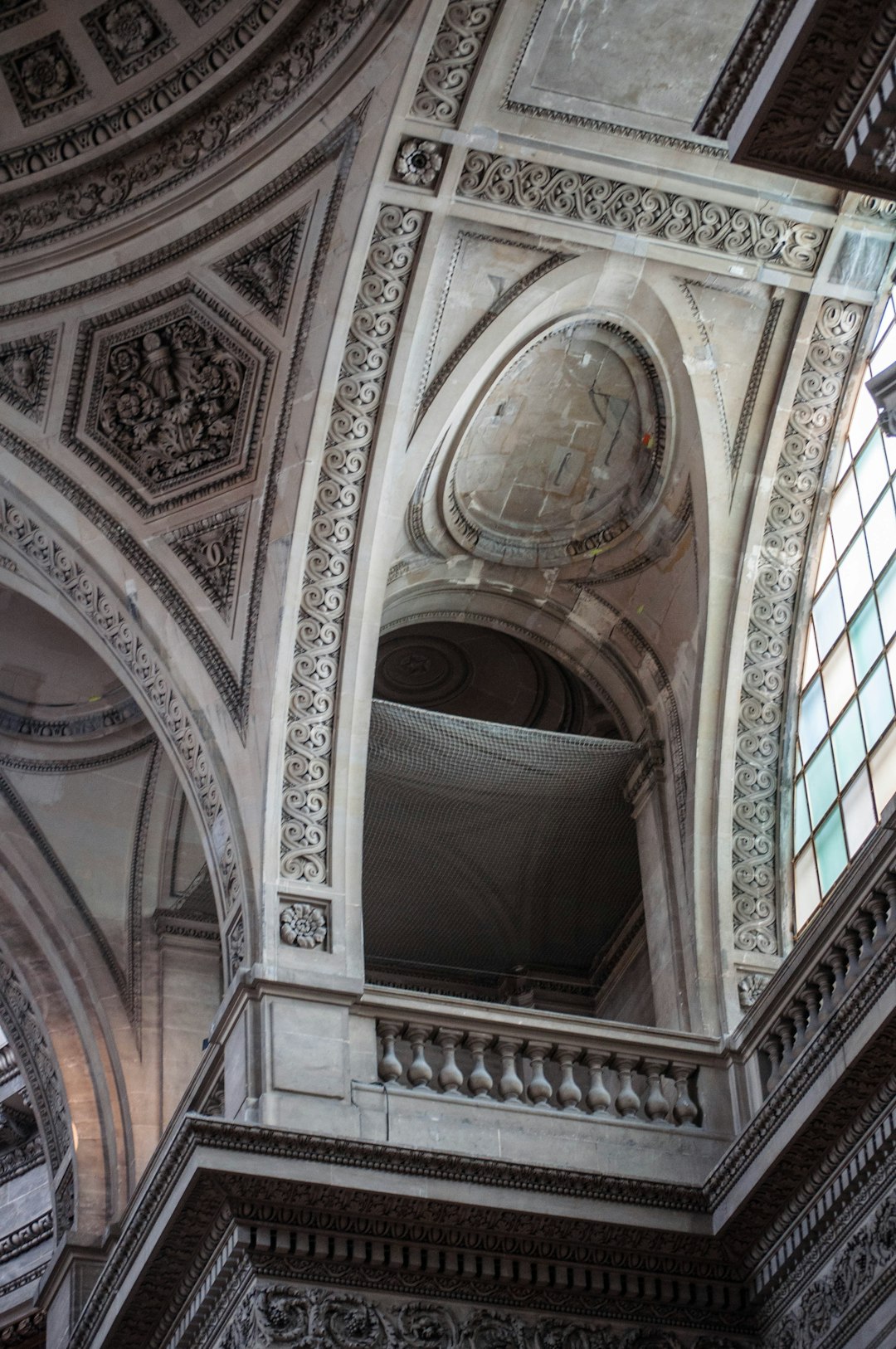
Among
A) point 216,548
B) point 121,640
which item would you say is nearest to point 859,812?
point 216,548

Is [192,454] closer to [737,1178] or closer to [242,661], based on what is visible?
[242,661]

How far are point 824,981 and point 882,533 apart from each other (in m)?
2.79

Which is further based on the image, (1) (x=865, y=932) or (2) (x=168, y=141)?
(2) (x=168, y=141)

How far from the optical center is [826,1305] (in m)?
8.35

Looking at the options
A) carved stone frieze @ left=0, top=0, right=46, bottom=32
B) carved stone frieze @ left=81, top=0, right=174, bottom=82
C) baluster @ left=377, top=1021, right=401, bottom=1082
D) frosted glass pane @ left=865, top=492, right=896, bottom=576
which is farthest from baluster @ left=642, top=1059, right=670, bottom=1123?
carved stone frieze @ left=0, top=0, right=46, bottom=32

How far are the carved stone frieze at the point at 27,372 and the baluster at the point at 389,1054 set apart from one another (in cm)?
418

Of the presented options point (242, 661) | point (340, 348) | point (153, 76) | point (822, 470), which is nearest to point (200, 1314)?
point (242, 661)

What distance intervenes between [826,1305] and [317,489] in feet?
16.2

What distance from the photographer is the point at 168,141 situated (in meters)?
10.8

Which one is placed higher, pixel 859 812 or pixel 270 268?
pixel 270 268

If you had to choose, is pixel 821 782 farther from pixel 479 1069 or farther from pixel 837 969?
pixel 479 1069

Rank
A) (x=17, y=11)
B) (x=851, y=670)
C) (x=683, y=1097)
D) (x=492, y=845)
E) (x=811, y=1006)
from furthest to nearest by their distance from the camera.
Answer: (x=492, y=845)
(x=17, y=11)
(x=851, y=670)
(x=683, y=1097)
(x=811, y=1006)

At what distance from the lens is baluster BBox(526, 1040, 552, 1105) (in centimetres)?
946

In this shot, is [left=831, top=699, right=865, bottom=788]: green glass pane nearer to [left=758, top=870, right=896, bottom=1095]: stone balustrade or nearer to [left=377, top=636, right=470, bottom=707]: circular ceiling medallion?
[left=758, top=870, right=896, bottom=1095]: stone balustrade
